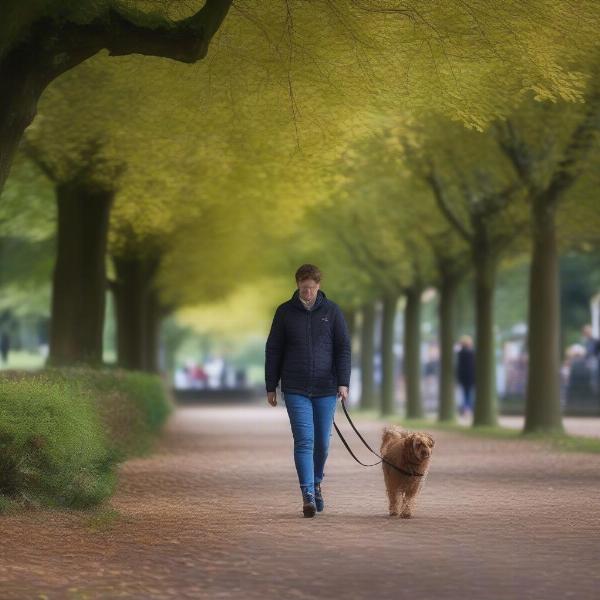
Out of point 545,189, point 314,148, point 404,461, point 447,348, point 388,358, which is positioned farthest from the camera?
point 388,358

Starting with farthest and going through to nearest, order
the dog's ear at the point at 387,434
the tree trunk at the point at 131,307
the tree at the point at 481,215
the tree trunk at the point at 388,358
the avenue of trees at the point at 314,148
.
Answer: the tree trunk at the point at 388,358
the tree trunk at the point at 131,307
the tree at the point at 481,215
the avenue of trees at the point at 314,148
the dog's ear at the point at 387,434

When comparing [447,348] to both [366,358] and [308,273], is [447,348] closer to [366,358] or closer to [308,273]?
[366,358]

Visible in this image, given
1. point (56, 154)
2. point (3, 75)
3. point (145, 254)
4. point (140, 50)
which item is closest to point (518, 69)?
point (140, 50)

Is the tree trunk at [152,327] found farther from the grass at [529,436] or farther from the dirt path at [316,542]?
the dirt path at [316,542]

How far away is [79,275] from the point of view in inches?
1085

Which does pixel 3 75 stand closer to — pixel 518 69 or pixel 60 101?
pixel 518 69

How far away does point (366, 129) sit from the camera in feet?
70.1

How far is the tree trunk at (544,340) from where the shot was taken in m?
28.3

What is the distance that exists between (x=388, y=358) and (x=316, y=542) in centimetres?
3811

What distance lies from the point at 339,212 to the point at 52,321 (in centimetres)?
1492

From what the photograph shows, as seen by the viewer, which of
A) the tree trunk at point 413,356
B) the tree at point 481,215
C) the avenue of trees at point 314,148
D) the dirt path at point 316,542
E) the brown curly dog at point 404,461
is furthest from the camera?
the tree trunk at point 413,356

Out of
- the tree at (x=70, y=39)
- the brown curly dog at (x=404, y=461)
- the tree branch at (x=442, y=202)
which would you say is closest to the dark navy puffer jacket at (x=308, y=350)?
the brown curly dog at (x=404, y=461)

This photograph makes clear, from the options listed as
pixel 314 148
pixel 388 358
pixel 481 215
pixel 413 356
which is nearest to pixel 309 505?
pixel 314 148

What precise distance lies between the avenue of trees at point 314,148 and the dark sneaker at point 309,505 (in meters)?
4.31
